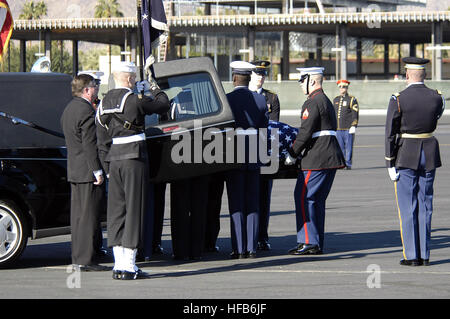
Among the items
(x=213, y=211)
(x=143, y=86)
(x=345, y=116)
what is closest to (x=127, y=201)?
(x=143, y=86)

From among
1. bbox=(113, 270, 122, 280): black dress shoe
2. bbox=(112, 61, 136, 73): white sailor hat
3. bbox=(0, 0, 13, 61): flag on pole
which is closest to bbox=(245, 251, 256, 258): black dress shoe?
bbox=(113, 270, 122, 280): black dress shoe

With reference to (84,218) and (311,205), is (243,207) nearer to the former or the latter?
(311,205)

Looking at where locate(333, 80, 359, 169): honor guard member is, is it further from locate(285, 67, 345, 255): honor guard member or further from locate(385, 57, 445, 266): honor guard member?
locate(385, 57, 445, 266): honor guard member

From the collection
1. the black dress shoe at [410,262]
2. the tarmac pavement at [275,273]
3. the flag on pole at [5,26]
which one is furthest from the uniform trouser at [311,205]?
the flag on pole at [5,26]

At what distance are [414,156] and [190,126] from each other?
2308 mm

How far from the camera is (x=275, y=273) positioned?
30.2ft

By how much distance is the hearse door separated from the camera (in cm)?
946

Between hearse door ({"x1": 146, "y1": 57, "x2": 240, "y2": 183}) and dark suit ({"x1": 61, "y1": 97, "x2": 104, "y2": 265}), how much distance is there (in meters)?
0.61

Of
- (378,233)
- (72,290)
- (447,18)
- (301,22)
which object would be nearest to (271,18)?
(301,22)

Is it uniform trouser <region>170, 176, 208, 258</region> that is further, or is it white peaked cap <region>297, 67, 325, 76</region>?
white peaked cap <region>297, 67, 325, 76</region>

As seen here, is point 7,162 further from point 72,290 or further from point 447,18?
point 447,18

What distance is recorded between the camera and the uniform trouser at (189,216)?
10031 mm

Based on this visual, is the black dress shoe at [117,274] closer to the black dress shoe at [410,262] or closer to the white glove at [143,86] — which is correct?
the white glove at [143,86]
